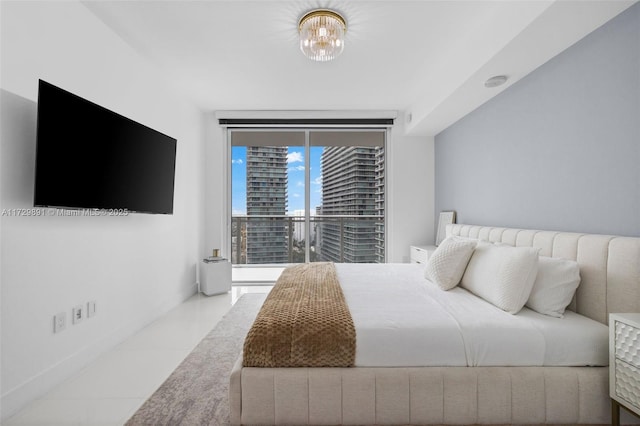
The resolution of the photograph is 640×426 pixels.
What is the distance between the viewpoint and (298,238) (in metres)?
5.01

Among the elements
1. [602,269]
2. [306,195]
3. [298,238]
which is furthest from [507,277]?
[298,238]

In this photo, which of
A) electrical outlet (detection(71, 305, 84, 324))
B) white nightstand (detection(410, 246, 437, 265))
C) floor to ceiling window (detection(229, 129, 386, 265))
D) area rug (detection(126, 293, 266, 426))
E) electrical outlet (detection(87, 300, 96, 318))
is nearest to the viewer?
area rug (detection(126, 293, 266, 426))

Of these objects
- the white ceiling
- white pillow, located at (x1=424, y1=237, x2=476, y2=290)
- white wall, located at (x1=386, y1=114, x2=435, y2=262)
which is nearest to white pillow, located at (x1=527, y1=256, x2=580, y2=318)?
white pillow, located at (x1=424, y1=237, x2=476, y2=290)

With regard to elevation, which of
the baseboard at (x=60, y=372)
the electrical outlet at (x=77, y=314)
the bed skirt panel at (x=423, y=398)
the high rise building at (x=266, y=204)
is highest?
the high rise building at (x=266, y=204)

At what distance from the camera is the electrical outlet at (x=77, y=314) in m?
2.12

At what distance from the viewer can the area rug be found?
5.38ft

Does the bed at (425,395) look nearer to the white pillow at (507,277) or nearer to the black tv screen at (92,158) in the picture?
the white pillow at (507,277)

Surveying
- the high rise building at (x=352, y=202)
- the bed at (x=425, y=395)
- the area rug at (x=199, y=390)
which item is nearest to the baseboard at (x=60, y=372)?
the area rug at (x=199, y=390)

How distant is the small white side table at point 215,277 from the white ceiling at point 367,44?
217 centimetres

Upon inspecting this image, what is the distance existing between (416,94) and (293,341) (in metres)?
3.41

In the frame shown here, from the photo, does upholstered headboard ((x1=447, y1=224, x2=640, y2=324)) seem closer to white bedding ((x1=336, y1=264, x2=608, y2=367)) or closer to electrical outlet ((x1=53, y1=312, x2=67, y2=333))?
white bedding ((x1=336, y1=264, x2=608, y2=367))

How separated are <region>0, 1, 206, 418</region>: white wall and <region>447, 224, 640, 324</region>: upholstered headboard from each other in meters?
3.24

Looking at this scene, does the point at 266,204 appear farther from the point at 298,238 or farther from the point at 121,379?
the point at 121,379

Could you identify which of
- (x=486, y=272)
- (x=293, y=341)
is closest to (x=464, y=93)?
(x=486, y=272)
